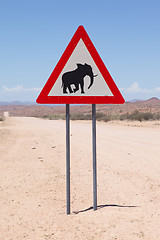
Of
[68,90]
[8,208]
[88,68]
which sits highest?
[88,68]

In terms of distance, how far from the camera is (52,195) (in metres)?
5.93

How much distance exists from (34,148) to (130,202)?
7076mm

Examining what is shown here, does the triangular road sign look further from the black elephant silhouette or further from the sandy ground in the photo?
the sandy ground

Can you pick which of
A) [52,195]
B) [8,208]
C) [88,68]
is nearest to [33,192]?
[52,195]

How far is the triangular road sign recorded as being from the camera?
4383 millimetres

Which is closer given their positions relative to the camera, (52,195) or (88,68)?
(88,68)

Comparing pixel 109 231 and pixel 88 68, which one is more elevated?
pixel 88 68

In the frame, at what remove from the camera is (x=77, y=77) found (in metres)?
4.43

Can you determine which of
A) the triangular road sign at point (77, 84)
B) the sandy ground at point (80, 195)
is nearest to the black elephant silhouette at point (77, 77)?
the triangular road sign at point (77, 84)

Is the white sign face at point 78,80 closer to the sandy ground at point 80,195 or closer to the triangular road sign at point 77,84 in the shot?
the triangular road sign at point 77,84

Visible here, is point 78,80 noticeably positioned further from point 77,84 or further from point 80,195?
point 80,195

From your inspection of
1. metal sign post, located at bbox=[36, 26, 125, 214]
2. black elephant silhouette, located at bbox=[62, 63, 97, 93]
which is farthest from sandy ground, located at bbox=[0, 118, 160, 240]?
black elephant silhouette, located at bbox=[62, 63, 97, 93]

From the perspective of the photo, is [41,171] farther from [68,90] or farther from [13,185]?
[68,90]

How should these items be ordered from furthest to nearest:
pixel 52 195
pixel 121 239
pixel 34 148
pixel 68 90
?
pixel 34 148, pixel 52 195, pixel 68 90, pixel 121 239
